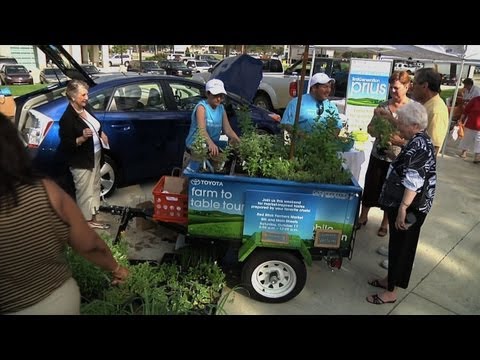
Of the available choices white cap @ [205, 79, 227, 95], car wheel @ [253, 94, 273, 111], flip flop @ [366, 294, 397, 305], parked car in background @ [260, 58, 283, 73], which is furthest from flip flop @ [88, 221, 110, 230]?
parked car in background @ [260, 58, 283, 73]

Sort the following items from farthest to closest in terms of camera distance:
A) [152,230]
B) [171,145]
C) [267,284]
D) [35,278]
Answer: [171,145]
[152,230]
[267,284]
[35,278]

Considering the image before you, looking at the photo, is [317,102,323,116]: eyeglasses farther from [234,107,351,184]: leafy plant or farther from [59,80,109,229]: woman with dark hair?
[59,80,109,229]: woman with dark hair

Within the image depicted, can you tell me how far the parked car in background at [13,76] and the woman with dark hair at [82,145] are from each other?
25.9 metres

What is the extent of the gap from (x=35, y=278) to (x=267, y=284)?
2.06 m

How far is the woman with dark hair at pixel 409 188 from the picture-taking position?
294cm

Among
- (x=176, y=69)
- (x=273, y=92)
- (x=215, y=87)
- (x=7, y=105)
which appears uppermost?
(x=215, y=87)

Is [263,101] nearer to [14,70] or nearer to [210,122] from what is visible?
[210,122]

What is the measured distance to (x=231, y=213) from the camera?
305 cm

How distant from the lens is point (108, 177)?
509 centimetres

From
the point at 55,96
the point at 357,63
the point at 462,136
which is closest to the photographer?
the point at 55,96

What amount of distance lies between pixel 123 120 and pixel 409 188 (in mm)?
3551

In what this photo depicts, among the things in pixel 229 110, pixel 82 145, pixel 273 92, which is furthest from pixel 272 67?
pixel 82 145

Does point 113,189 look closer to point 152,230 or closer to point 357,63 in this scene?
point 152,230
